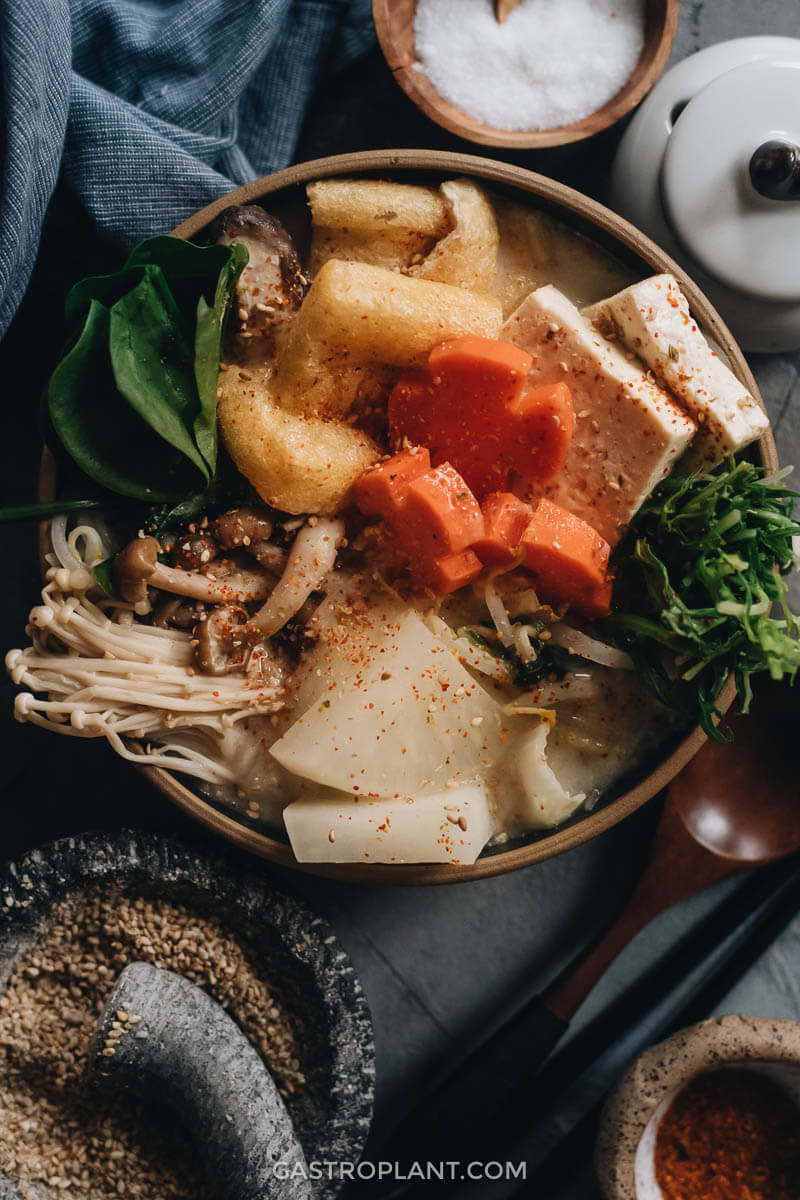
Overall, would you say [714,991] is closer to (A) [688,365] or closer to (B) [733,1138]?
(B) [733,1138]

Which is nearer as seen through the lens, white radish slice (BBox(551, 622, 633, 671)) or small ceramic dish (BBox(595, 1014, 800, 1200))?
white radish slice (BBox(551, 622, 633, 671))

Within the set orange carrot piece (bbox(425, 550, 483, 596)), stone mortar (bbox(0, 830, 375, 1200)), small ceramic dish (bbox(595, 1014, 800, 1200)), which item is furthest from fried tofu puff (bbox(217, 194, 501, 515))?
small ceramic dish (bbox(595, 1014, 800, 1200))

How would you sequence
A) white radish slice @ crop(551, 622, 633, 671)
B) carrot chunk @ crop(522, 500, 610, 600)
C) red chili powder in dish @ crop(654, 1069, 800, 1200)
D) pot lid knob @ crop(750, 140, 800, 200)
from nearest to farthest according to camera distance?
pot lid knob @ crop(750, 140, 800, 200)
carrot chunk @ crop(522, 500, 610, 600)
white radish slice @ crop(551, 622, 633, 671)
red chili powder in dish @ crop(654, 1069, 800, 1200)

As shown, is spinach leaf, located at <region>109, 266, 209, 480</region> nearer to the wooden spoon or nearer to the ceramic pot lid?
the ceramic pot lid

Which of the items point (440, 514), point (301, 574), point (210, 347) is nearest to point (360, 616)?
point (301, 574)

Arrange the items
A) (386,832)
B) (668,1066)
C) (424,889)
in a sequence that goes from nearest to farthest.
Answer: (386,832) < (668,1066) < (424,889)

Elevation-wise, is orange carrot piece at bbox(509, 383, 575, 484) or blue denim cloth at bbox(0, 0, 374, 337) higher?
blue denim cloth at bbox(0, 0, 374, 337)
